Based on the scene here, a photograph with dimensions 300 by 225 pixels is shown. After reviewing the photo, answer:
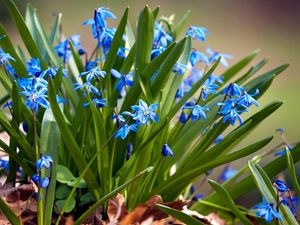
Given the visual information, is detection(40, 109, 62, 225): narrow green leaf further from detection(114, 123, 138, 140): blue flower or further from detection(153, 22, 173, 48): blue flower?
detection(153, 22, 173, 48): blue flower

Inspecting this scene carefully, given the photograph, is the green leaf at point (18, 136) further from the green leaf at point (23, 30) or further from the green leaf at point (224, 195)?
the green leaf at point (224, 195)

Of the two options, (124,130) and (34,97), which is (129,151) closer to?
(124,130)

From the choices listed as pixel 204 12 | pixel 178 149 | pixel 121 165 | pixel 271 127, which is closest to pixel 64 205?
pixel 121 165

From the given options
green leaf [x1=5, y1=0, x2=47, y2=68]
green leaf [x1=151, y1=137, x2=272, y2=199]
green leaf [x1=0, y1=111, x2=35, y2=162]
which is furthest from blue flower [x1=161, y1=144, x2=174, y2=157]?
green leaf [x1=5, y1=0, x2=47, y2=68]

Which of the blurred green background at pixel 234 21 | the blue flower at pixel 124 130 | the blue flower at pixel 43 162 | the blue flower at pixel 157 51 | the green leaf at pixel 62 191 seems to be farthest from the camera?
the blurred green background at pixel 234 21

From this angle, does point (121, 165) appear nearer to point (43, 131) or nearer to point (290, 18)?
point (43, 131)

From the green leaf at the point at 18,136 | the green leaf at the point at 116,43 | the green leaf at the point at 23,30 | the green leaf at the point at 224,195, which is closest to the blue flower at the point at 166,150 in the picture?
the green leaf at the point at 224,195
